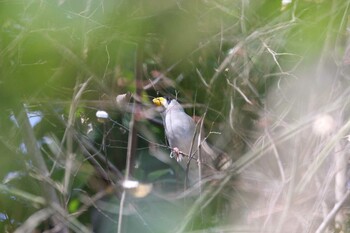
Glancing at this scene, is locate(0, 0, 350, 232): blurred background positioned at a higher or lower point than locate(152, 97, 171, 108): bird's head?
higher

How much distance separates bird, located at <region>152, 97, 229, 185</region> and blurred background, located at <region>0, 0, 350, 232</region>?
5cm

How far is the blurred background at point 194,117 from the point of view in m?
1.22

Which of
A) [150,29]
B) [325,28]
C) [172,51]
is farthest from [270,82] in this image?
[325,28]

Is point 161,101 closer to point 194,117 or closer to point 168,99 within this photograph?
point 168,99

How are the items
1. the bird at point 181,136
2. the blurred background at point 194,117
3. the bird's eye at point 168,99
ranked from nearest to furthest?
the blurred background at point 194,117
the bird at point 181,136
the bird's eye at point 168,99

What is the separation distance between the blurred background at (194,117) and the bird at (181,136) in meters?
0.05

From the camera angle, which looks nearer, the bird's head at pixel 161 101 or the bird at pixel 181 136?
the bird at pixel 181 136

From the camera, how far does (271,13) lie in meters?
1.42

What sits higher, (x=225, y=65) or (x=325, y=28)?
(x=325, y=28)

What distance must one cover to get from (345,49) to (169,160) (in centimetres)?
90

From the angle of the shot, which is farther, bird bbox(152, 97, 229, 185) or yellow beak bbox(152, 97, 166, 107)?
yellow beak bbox(152, 97, 166, 107)

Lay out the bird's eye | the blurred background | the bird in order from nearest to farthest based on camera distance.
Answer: the blurred background
the bird
the bird's eye

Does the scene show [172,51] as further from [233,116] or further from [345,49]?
[345,49]

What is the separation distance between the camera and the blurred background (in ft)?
4.00
